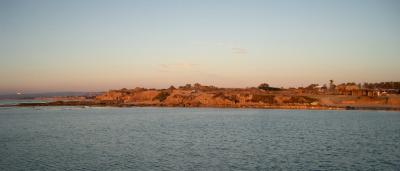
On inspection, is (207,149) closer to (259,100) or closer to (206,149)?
(206,149)

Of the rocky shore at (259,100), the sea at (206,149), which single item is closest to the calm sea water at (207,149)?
the sea at (206,149)

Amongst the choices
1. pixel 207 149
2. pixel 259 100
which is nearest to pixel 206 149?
pixel 207 149

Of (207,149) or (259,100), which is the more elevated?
(259,100)

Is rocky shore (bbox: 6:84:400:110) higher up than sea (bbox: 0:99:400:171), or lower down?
higher up

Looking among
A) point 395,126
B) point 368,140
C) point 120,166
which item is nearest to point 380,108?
point 395,126

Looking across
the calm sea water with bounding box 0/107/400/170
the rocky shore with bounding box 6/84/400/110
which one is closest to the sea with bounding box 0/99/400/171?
the calm sea water with bounding box 0/107/400/170

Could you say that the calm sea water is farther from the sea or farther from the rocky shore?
the rocky shore

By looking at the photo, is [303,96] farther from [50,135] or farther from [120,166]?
[120,166]

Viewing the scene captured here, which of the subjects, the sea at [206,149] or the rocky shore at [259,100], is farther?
the rocky shore at [259,100]

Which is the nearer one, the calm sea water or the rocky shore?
the calm sea water

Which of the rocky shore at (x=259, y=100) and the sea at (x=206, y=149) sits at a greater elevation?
the rocky shore at (x=259, y=100)

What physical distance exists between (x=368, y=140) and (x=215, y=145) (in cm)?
1365

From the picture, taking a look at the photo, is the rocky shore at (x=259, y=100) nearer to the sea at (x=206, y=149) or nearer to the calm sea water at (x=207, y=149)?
the calm sea water at (x=207, y=149)

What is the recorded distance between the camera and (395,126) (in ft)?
164
